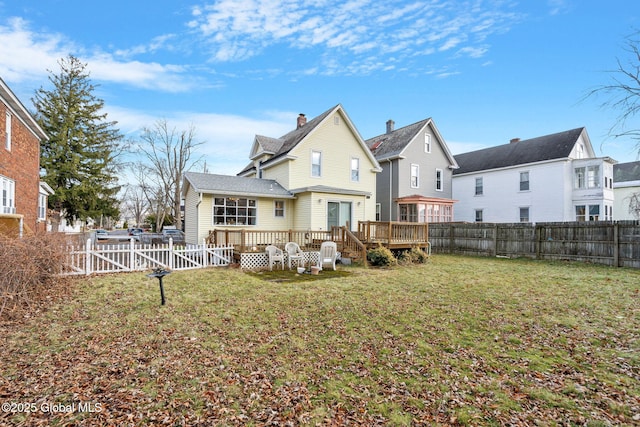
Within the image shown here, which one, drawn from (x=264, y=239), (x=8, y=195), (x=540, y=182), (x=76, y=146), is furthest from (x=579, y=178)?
(x=76, y=146)

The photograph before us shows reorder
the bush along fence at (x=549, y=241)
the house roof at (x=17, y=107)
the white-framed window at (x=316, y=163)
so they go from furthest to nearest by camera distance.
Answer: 1. the white-framed window at (x=316, y=163)
2. the bush along fence at (x=549, y=241)
3. the house roof at (x=17, y=107)

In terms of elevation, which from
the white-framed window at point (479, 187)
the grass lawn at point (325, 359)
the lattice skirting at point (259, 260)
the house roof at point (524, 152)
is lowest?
the grass lawn at point (325, 359)

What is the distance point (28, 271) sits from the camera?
20.6 feet

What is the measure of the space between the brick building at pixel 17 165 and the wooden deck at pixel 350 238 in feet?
25.2

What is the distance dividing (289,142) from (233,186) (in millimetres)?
5622

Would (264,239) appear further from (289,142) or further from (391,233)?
(289,142)

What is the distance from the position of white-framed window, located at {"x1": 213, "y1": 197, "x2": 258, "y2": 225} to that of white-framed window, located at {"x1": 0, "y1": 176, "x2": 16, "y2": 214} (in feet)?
26.6

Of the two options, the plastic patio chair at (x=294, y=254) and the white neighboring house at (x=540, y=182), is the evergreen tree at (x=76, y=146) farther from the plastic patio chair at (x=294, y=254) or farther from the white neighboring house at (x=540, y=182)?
the white neighboring house at (x=540, y=182)

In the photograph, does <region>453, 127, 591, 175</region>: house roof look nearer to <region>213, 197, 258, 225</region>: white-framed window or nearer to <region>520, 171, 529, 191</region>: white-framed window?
<region>520, 171, 529, 191</region>: white-framed window

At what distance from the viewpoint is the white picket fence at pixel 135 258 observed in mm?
9664

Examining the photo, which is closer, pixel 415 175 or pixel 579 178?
pixel 579 178

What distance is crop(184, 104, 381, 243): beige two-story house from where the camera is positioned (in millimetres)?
15430

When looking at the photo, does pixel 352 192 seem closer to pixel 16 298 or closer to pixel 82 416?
pixel 16 298

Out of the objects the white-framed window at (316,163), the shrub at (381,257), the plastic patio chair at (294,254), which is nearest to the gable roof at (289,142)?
the white-framed window at (316,163)
